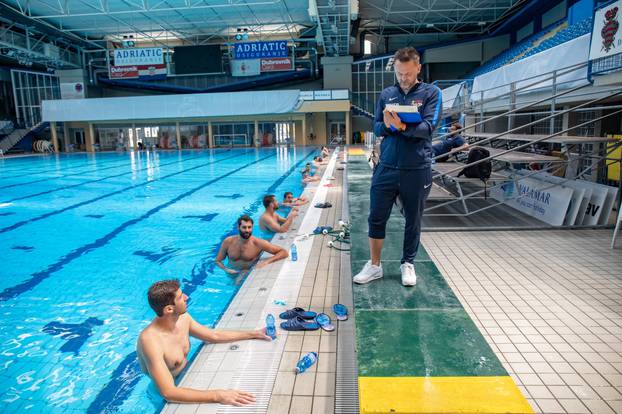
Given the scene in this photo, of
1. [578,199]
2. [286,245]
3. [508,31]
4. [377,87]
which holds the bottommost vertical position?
[286,245]

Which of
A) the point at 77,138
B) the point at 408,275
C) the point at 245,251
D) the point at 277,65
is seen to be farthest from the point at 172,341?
the point at 77,138

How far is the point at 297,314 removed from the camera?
119 inches

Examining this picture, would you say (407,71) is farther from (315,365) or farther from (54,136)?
(54,136)

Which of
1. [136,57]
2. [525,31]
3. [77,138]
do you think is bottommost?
[77,138]

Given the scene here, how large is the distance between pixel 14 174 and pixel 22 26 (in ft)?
34.1

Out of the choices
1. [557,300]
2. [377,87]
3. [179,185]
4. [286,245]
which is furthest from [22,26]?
[557,300]

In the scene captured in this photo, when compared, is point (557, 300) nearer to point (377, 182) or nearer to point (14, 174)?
point (377, 182)

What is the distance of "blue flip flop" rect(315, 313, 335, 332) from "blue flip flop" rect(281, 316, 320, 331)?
0.11 ft

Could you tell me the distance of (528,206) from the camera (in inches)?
245

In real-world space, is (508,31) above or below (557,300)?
above

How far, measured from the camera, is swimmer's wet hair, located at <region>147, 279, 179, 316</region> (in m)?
2.47

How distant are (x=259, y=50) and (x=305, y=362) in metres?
23.4

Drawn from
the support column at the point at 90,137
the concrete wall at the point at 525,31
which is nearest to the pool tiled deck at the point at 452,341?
the concrete wall at the point at 525,31

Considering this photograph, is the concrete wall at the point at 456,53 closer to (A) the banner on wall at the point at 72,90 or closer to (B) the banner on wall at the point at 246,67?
(B) the banner on wall at the point at 246,67
